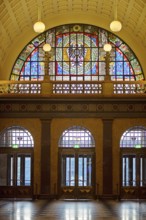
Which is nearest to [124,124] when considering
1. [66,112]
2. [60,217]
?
[66,112]

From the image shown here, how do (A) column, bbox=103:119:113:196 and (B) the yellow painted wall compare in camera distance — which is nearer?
(A) column, bbox=103:119:113:196

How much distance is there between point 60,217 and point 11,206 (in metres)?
5.00

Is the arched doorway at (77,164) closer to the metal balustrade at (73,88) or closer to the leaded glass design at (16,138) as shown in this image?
the leaded glass design at (16,138)

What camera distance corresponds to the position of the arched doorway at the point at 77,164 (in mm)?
29297

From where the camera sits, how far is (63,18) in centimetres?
3334

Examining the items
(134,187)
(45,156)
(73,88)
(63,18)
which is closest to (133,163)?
(134,187)

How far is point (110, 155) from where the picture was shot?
29266 mm

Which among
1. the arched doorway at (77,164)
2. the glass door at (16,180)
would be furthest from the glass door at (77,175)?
the glass door at (16,180)

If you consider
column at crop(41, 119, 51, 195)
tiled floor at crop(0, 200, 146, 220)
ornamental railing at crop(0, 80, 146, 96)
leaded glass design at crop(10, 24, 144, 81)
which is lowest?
tiled floor at crop(0, 200, 146, 220)

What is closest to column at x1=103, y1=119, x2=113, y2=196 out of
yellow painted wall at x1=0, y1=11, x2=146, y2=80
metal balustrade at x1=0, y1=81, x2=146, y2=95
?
metal balustrade at x1=0, y1=81, x2=146, y2=95

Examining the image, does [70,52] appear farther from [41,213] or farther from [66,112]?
[41,213]

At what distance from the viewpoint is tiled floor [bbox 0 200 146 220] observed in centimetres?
2053

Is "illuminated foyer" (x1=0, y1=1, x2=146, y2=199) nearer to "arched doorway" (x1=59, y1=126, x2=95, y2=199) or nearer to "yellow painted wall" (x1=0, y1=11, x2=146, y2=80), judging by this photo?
"arched doorway" (x1=59, y1=126, x2=95, y2=199)

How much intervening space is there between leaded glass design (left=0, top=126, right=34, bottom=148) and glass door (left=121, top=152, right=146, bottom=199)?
516 centimetres
